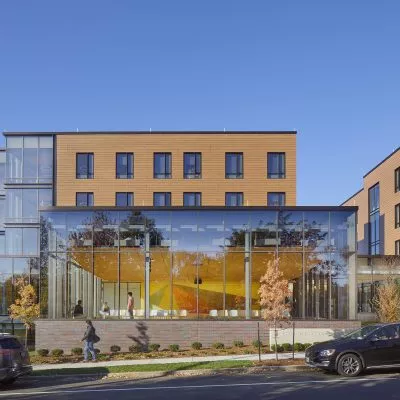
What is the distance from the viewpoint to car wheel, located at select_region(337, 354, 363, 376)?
58.2 ft

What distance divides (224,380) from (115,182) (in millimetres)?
33368

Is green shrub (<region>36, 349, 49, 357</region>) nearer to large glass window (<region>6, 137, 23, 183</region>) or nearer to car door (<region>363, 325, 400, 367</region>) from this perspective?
car door (<region>363, 325, 400, 367</region>)

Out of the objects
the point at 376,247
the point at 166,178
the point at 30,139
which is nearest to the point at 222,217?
the point at 166,178

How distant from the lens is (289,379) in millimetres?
17375

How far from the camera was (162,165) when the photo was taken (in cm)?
5006

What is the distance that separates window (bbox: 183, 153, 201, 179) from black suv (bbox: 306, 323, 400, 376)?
32.1 m

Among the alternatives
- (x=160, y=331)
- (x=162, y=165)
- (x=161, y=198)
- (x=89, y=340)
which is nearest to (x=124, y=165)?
(x=162, y=165)

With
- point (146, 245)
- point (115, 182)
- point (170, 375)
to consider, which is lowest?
point (170, 375)

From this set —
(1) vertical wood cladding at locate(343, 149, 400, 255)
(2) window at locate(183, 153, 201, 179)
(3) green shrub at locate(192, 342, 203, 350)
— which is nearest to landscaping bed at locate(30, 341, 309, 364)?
(3) green shrub at locate(192, 342, 203, 350)

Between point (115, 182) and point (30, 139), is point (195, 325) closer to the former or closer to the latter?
point (115, 182)

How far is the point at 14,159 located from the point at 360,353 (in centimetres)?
3855

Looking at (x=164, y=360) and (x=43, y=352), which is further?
(x=43, y=352)

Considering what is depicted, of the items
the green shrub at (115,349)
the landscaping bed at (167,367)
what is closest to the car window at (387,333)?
the landscaping bed at (167,367)

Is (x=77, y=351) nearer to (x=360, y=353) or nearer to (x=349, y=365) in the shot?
(x=349, y=365)
